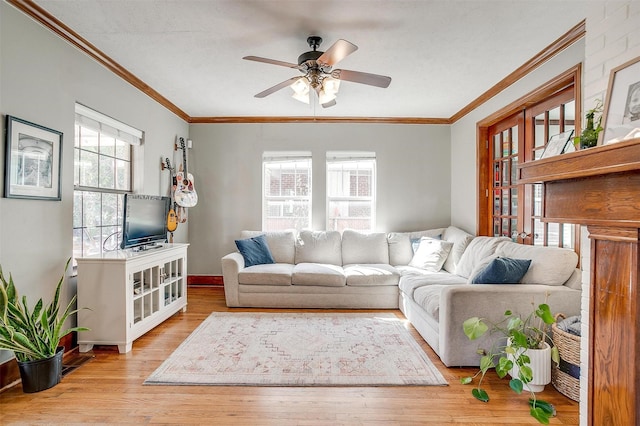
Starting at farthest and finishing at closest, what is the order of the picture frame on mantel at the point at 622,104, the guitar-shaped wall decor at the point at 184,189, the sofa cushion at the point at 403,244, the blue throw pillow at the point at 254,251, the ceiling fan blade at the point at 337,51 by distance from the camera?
1. the sofa cushion at the point at 403,244
2. the guitar-shaped wall decor at the point at 184,189
3. the blue throw pillow at the point at 254,251
4. the ceiling fan blade at the point at 337,51
5. the picture frame on mantel at the point at 622,104

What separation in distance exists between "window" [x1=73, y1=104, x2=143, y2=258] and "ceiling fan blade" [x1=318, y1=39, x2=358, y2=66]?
2.12 meters

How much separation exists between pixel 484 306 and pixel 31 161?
11.0 ft

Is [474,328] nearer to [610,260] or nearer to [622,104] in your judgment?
[610,260]

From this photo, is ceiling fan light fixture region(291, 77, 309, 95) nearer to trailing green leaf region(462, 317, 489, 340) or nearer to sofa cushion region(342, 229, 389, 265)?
trailing green leaf region(462, 317, 489, 340)

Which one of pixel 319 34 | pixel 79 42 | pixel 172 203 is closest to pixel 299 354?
pixel 319 34

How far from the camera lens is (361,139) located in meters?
5.11

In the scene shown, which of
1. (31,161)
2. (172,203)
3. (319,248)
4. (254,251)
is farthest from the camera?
(319,248)

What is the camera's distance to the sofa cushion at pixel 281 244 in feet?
15.4

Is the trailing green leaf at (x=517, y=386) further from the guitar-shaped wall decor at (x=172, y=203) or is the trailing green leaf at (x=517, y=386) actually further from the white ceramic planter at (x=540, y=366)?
the guitar-shaped wall decor at (x=172, y=203)

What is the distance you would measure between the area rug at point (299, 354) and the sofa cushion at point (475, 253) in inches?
33.9

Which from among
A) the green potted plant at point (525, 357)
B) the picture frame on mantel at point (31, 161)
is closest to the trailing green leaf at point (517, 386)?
the green potted plant at point (525, 357)

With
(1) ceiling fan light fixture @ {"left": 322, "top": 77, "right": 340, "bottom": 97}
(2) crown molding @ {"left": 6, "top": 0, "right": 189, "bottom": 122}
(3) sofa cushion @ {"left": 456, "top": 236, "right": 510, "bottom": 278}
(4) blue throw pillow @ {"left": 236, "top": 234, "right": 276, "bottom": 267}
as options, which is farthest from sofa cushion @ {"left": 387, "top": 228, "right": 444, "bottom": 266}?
(2) crown molding @ {"left": 6, "top": 0, "right": 189, "bottom": 122}

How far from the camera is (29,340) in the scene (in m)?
2.19

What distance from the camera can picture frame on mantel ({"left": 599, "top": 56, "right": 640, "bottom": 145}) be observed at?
144 cm
